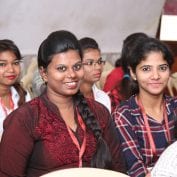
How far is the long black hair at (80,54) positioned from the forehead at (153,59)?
37 cm

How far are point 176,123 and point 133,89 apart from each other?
29 cm

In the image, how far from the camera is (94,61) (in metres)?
2.65

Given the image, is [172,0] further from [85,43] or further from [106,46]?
[85,43]

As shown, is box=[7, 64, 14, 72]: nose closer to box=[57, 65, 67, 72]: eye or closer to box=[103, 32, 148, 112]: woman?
box=[103, 32, 148, 112]: woman

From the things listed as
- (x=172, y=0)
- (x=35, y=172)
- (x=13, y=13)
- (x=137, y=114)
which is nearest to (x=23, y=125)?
(x=35, y=172)

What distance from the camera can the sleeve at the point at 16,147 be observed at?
1.56 m

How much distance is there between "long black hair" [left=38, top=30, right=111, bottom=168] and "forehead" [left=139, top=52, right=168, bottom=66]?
14.6 inches

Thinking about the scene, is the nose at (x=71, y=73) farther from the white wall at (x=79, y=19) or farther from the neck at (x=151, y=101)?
the white wall at (x=79, y=19)

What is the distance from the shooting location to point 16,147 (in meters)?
1.57

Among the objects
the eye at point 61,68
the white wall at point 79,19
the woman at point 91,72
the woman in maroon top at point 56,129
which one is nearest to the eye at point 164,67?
the woman in maroon top at point 56,129

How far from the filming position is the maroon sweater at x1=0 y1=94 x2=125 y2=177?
1.57 m

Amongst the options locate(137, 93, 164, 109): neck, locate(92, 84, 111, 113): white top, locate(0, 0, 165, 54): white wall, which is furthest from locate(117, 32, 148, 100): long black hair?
locate(0, 0, 165, 54): white wall

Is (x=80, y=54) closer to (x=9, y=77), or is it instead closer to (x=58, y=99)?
(x=58, y=99)

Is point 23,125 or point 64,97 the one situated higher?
point 64,97
